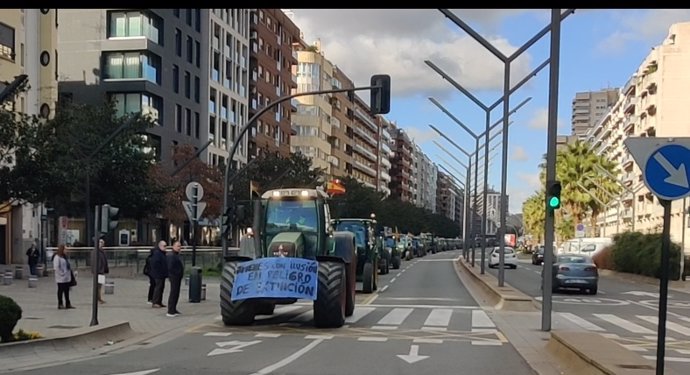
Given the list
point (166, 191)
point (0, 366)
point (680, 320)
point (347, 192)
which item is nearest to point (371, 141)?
point (347, 192)

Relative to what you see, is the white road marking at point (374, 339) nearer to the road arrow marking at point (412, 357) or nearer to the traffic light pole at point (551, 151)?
the road arrow marking at point (412, 357)

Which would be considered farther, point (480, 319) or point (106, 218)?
point (480, 319)

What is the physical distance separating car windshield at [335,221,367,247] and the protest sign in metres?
15.1

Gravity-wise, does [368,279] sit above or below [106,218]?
below

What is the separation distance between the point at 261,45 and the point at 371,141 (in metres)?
62.8

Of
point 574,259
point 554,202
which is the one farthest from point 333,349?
point 574,259

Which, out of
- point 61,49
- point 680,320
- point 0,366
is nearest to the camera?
point 0,366

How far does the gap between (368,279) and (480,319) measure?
9302 mm

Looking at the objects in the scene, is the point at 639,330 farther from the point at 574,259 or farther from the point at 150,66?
the point at 150,66

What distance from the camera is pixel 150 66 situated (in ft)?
207

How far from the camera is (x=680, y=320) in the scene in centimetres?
2214

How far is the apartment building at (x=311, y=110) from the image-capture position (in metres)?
111

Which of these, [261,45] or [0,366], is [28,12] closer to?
[0,366]

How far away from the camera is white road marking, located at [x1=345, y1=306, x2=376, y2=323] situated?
19.1 meters
